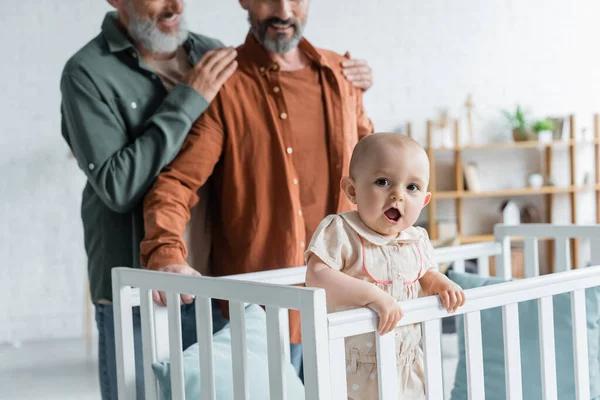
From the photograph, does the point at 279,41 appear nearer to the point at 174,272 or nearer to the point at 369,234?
the point at 174,272

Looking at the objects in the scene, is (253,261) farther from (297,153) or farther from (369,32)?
(369,32)

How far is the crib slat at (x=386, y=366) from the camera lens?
1.09m

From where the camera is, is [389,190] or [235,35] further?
[235,35]

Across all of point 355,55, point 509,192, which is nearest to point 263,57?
point 355,55

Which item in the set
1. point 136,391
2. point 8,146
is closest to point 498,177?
point 8,146

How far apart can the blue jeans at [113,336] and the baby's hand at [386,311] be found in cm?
71

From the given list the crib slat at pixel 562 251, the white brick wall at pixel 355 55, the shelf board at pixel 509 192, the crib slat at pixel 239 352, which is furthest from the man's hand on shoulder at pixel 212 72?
the shelf board at pixel 509 192

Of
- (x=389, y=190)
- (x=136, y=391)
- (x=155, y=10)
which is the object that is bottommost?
(x=136, y=391)

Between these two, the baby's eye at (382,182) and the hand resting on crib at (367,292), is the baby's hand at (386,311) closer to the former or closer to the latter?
the hand resting on crib at (367,292)

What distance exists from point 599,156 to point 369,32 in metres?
1.74

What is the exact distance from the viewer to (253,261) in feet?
5.70

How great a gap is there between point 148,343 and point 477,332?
0.58 m

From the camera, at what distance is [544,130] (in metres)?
5.00

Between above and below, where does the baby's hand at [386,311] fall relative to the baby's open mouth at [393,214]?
below
